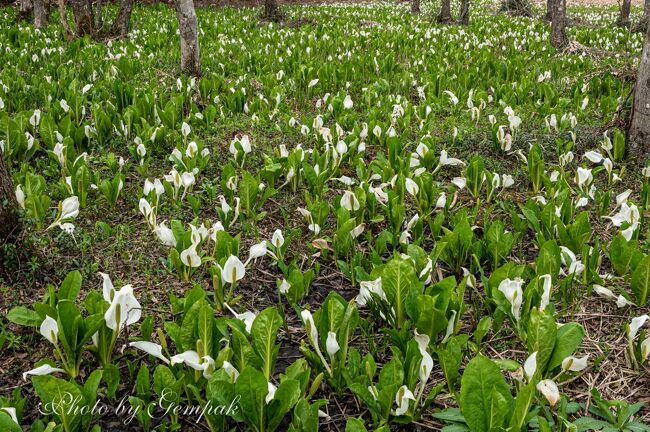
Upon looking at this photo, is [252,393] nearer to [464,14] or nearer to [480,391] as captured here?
[480,391]

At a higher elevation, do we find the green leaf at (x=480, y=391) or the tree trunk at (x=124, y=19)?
the tree trunk at (x=124, y=19)

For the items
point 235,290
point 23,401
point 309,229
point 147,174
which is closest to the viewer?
point 23,401

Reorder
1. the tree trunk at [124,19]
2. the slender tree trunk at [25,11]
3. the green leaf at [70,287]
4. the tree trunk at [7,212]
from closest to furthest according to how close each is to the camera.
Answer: the green leaf at [70,287] → the tree trunk at [7,212] → the tree trunk at [124,19] → the slender tree trunk at [25,11]

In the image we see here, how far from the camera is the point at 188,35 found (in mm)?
7570

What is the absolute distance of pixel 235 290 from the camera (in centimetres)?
313

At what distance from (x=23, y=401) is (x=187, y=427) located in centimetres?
57

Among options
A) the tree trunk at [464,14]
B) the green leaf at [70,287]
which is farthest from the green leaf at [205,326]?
the tree trunk at [464,14]

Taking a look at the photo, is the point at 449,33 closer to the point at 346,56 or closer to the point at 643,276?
the point at 346,56

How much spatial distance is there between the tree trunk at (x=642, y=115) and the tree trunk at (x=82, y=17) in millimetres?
10006

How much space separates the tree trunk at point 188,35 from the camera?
7.32 meters

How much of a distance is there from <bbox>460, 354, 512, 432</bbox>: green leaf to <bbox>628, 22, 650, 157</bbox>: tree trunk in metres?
3.73

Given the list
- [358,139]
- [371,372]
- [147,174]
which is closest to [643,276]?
[371,372]

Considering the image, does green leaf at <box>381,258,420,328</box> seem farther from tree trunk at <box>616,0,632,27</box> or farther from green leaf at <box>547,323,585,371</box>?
tree trunk at <box>616,0,632,27</box>

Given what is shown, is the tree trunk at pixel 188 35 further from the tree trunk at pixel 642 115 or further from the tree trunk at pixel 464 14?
the tree trunk at pixel 464 14
